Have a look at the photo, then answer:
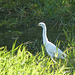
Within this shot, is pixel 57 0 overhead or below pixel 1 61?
overhead

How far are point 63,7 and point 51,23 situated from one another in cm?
179

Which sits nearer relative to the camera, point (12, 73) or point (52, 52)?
point (12, 73)

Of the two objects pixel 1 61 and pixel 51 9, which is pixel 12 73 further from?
pixel 51 9

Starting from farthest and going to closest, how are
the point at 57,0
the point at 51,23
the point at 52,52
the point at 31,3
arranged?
the point at 51,23, the point at 31,3, the point at 57,0, the point at 52,52

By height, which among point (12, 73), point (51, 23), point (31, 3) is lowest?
point (12, 73)

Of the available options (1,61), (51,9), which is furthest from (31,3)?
(1,61)

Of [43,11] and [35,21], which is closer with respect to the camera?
[43,11]

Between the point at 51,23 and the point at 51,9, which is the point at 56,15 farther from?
the point at 51,23

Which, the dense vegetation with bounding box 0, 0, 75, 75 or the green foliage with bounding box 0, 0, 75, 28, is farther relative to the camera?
the green foliage with bounding box 0, 0, 75, 28

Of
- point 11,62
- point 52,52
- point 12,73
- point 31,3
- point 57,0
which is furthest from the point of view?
point 31,3

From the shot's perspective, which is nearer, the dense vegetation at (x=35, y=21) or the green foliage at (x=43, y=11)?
the dense vegetation at (x=35, y=21)

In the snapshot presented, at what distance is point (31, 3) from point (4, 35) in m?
1.70

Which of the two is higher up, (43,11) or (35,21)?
(43,11)

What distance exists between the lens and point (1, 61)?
15.4 ft
